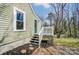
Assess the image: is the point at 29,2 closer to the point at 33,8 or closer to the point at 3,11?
the point at 33,8

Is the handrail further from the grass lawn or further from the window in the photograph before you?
the window

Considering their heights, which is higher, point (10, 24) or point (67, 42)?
point (10, 24)

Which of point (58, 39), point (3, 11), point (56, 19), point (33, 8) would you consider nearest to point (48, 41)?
point (58, 39)

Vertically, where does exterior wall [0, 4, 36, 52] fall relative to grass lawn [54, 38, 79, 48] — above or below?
above

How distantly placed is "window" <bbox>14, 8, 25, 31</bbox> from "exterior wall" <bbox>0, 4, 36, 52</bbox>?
2.5 inches

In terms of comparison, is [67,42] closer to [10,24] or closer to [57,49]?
[57,49]

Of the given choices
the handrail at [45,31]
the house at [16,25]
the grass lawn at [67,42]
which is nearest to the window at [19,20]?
the house at [16,25]

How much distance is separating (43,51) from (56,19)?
71cm

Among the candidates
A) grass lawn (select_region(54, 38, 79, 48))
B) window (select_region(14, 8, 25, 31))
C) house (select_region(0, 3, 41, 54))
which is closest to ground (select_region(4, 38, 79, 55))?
grass lawn (select_region(54, 38, 79, 48))

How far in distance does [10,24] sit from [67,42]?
1.22 metres

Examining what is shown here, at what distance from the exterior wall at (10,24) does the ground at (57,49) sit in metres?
0.23

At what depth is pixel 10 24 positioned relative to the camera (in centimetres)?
320

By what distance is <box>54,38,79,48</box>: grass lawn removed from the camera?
3.22 meters

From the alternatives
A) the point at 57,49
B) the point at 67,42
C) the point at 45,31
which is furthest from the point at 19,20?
the point at 67,42
